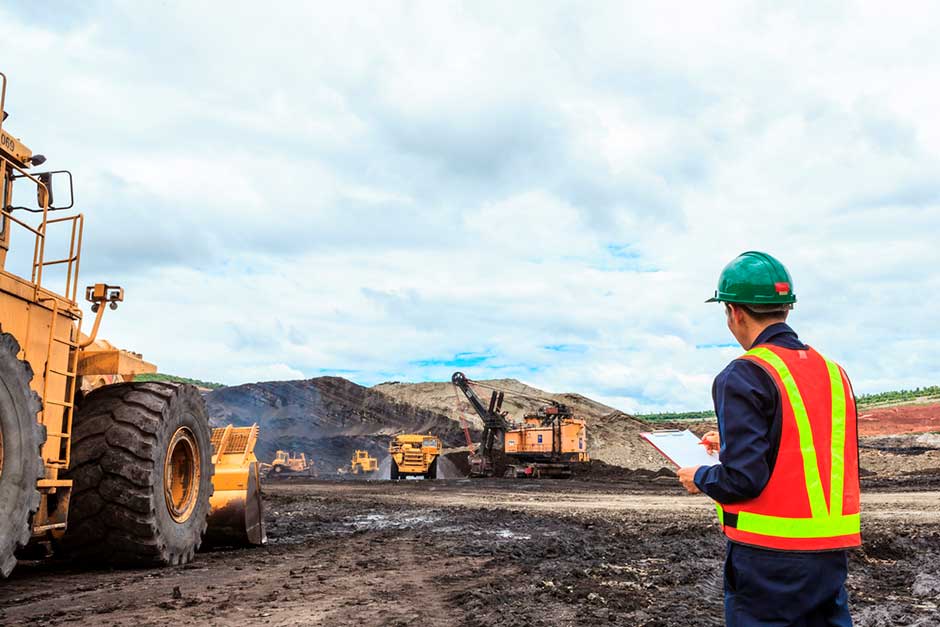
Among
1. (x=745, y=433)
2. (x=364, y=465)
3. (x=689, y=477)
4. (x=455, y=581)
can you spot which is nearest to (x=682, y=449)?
(x=689, y=477)

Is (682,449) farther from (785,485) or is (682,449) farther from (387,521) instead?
(387,521)

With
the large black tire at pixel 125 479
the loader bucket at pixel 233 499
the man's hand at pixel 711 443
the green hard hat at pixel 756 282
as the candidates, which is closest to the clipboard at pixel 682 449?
the man's hand at pixel 711 443

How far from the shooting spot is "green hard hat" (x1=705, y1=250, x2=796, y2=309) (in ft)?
9.30

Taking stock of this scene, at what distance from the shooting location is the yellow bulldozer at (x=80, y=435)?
5801 millimetres

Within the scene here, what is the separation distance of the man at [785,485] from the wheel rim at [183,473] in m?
6.42

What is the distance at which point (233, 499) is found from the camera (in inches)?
358

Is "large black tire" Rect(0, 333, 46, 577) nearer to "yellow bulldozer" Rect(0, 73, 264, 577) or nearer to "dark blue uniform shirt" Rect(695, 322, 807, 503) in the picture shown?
"yellow bulldozer" Rect(0, 73, 264, 577)

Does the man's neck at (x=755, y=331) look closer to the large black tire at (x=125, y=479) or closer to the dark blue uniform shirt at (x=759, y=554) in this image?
the dark blue uniform shirt at (x=759, y=554)

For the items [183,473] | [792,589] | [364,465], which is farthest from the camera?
[364,465]

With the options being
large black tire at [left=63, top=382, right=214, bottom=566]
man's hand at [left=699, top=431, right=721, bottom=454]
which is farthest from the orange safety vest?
large black tire at [left=63, top=382, right=214, bottom=566]

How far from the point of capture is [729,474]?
2582mm

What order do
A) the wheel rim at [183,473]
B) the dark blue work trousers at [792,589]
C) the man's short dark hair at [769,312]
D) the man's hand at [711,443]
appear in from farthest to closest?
the wheel rim at [183,473]
the man's hand at [711,443]
the man's short dark hair at [769,312]
the dark blue work trousers at [792,589]

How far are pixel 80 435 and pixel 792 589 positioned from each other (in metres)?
6.39

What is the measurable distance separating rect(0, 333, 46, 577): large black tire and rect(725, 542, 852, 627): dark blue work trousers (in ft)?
16.5
